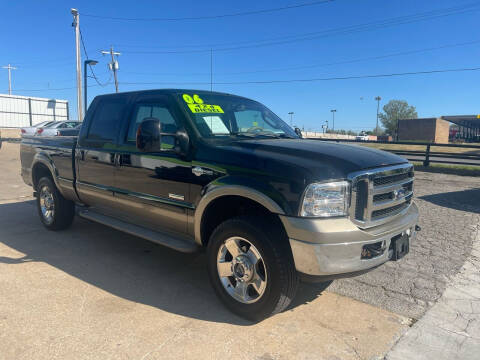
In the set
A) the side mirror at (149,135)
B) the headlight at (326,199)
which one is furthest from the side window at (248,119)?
the headlight at (326,199)

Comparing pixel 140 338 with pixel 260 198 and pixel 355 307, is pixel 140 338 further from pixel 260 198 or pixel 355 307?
pixel 355 307

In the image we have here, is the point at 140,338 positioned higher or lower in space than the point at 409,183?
lower

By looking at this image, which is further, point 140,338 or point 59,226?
point 59,226

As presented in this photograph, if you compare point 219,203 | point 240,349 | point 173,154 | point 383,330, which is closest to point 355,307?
point 383,330

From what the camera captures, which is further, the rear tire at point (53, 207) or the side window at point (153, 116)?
the rear tire at point (53, 207)

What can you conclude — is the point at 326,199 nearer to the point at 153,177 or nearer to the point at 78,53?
the point at 153,177

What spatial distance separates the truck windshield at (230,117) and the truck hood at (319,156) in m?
0.37

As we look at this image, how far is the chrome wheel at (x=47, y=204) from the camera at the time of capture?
5457 millimetres

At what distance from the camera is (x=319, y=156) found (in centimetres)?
294

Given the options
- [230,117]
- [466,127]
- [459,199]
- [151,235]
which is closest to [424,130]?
[466,127]

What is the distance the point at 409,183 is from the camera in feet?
11.5

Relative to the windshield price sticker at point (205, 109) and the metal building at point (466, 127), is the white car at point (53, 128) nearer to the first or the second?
the windshield price sticker at point (205, 109)

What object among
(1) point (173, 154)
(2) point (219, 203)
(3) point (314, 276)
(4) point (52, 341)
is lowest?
(4) point (52, 341)

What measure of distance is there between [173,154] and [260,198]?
114 cm
